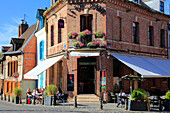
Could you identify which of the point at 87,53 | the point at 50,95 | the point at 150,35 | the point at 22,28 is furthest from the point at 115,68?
the point at 22,28

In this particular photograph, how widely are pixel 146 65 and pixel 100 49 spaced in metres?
4.12

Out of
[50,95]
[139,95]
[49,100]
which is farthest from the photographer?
[50,95]

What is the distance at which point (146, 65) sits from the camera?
1961 cm

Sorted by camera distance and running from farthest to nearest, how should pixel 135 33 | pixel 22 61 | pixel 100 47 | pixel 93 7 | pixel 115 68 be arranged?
pixel 22 61 → pixel 135 33 → pixel 115 68 → pixel 93 7 → pixel 100 47

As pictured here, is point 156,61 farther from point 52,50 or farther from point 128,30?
point 52,50

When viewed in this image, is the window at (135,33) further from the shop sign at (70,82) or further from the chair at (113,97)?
the shop sign at (70,82)

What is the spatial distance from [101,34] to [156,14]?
316 inches

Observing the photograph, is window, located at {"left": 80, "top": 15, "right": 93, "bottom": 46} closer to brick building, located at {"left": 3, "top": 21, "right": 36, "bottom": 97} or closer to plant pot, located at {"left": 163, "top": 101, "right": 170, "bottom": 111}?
plant pot, located at {"left": 163, "top": 101, "right": 170, "bottom": 111}

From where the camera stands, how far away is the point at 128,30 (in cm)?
2070

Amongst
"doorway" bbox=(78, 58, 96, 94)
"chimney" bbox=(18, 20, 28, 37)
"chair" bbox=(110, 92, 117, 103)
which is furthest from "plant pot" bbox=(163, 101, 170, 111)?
"chimney" bbox=(18, 20, 28, 37)

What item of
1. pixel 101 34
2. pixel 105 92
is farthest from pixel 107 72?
pixel 101 34

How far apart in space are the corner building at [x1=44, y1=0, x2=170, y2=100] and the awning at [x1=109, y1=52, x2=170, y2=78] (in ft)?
0.38

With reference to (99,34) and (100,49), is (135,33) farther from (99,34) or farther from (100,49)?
(100,49)

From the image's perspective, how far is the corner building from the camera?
61.3 feet
